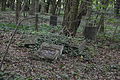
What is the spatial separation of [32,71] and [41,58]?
4.03 feet

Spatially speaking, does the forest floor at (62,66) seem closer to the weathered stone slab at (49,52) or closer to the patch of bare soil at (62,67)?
the patch of bare soil at (62,67)

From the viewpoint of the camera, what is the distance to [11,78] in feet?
15.5

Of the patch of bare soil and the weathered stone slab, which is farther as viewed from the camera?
the weathered stone slab

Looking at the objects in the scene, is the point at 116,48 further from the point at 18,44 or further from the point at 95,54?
the point at 18,44

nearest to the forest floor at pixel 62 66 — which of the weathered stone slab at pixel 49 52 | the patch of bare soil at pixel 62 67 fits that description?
the patch of bare soil at pixel 62 67

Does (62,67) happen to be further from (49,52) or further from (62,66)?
(49,52)

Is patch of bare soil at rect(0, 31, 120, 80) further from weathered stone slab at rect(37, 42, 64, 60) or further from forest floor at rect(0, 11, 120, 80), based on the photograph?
weathered stone slab at rect(37, 42, 64, 60)

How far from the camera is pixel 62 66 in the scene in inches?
274

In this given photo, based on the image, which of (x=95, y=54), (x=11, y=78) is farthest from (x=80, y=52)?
(x=11, y=78)

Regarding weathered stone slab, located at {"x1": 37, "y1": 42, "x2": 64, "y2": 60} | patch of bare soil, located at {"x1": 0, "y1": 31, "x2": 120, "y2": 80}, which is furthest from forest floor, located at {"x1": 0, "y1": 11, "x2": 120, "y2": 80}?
weathered stone slab, located at {"x1": 37, "y1": 42, "x2": 64, "y2": 60}

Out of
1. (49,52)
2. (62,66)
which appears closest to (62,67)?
(62,66)

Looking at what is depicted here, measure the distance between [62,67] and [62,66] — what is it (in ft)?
0.34

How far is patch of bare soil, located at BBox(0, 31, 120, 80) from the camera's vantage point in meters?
5.89

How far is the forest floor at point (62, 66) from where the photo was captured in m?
5.86
